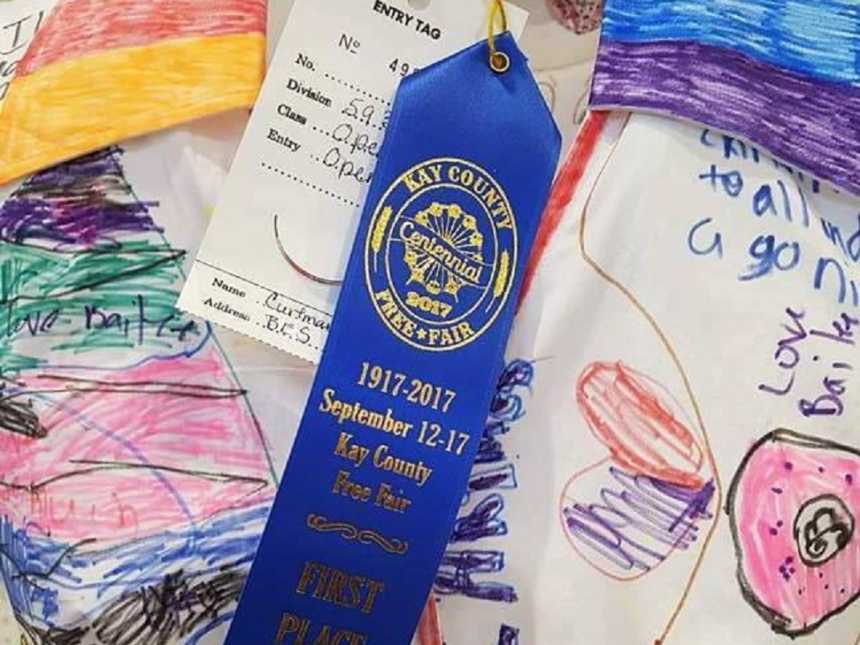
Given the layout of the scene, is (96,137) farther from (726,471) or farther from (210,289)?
(726,471)

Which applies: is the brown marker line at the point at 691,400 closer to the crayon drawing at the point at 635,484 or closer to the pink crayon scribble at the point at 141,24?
the crayon drawing at the point at 635,484

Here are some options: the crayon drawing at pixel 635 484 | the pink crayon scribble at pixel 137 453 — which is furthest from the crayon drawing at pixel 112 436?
the crayon drawing at pixel 635 484

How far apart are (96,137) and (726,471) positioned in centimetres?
27

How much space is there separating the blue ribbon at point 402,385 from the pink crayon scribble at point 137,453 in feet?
0.09

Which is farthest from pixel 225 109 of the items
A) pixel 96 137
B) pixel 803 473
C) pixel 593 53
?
pixel 803 473

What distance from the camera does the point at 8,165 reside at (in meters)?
0.52

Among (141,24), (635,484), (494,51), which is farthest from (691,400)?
(141,24)

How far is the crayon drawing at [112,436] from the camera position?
489mm

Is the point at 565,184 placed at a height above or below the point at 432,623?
above

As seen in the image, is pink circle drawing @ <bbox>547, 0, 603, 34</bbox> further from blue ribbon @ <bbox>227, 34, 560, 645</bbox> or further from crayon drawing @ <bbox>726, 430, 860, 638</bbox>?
crayon drawing @ <bbox>726, 430, 860, 638</bbox>

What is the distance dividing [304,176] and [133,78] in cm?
8

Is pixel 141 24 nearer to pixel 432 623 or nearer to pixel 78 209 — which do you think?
pixel 78 209

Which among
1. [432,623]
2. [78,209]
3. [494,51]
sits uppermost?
[494,51]

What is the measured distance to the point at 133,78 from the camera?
511 millimetres
